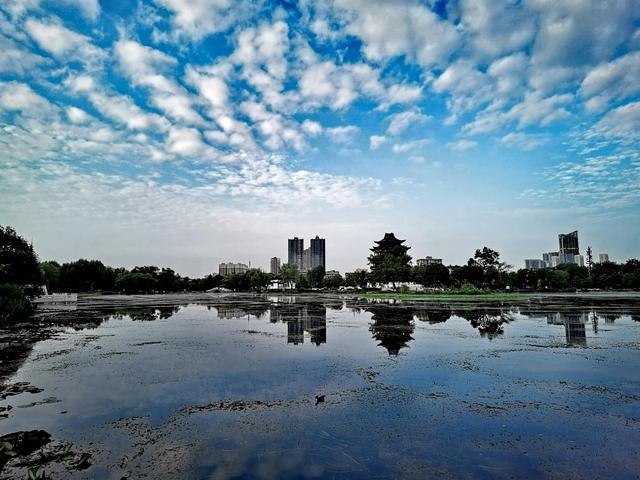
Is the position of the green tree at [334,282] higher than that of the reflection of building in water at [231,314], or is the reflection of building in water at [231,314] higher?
the green tree at [334,282]

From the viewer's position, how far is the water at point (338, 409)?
566 cm

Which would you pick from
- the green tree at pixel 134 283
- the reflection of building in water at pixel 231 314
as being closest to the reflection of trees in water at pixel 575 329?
the reflection of building in water at pixel 231 314

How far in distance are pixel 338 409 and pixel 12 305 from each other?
1186 inches

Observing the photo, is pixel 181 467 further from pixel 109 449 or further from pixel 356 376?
pixel 356 376

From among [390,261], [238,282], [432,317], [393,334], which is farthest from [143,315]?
[238,282]

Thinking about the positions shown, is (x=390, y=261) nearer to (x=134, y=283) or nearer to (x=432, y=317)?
(x=432, y=317)

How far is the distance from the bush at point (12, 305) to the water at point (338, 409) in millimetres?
13984

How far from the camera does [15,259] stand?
40156 millimetres

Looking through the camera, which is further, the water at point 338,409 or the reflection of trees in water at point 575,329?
the reflection of trees in water at point 575,329

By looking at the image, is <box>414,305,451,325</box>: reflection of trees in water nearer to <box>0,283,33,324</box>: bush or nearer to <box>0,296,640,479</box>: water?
<box>0,296,640,479</box>: water

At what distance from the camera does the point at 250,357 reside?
43.9 ft

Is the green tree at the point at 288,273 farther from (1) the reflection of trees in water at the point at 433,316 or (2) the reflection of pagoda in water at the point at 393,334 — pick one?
(2) the reflection of pagoda in water at the point at 393,334

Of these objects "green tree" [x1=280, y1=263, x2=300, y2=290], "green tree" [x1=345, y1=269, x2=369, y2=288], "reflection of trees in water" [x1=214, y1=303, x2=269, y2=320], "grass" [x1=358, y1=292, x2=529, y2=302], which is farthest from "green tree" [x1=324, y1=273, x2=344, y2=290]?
"reflection of trees in water" [x1=214, y1=303, x2=269, y2=320]

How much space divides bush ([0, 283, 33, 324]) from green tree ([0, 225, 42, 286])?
9.97 metres
